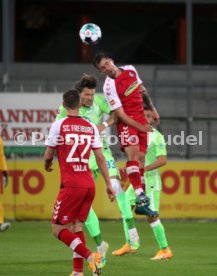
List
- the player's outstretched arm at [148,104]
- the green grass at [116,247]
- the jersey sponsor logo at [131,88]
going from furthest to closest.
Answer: the player's outstretched arm at [148,104]
the jersey sponsor logo at [131,88]
the green grass at [116,247]

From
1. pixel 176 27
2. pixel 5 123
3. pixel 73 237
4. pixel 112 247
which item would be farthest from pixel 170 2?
pixel 73 237

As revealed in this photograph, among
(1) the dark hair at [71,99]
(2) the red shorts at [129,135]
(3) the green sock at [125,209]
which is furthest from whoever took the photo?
(3) the green sock at [125,209]

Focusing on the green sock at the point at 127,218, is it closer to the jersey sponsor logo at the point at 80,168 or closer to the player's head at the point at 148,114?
the player's head at the point at 148,114

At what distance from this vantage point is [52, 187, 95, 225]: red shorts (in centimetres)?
1108

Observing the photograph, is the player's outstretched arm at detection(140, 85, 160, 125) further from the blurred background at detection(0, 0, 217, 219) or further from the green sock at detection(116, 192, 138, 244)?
the blurred background at detection(0, 0, 217, 219)

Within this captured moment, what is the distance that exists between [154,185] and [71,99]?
409 cm

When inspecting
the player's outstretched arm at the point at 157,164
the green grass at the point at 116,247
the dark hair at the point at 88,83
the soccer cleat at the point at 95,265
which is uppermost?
the dark hair at the point at 88,83

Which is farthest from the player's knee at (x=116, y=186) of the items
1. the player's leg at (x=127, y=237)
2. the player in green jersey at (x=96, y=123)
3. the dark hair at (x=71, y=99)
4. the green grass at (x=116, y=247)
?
the dark hair at (x=71, y=99)

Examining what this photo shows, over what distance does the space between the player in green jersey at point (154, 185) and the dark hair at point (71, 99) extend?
10.8ft

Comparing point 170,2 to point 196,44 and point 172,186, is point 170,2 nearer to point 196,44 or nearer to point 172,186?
point 196,44

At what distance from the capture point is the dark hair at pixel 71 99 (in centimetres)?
1091

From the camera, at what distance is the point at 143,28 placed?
104 ft

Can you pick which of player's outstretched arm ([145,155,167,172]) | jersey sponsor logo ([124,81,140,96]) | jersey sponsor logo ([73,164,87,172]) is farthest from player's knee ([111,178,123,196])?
jersey sponsor logo ([73,164,87,172])

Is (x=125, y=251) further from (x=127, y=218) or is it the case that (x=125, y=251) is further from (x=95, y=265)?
(x=95, y=265)
